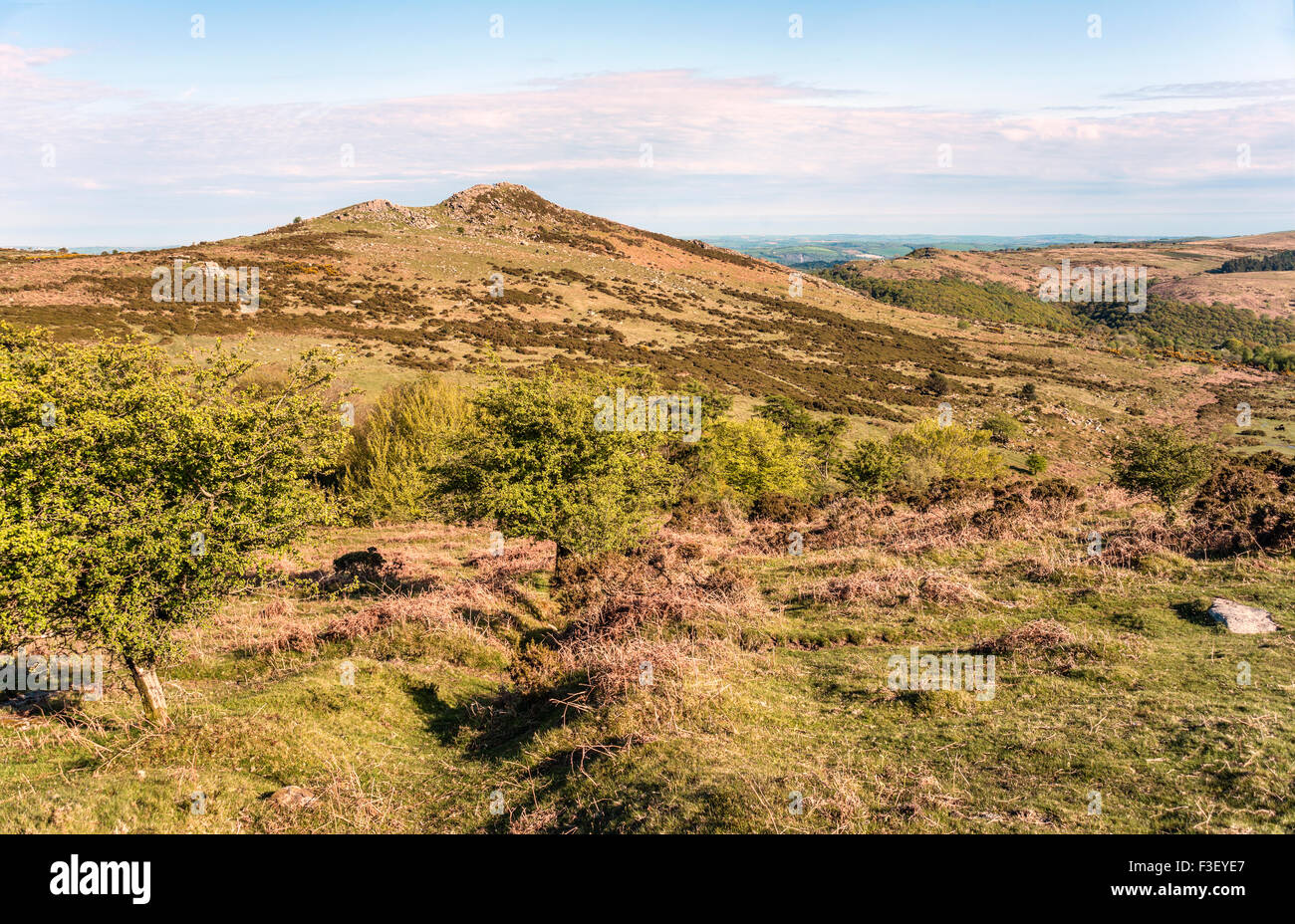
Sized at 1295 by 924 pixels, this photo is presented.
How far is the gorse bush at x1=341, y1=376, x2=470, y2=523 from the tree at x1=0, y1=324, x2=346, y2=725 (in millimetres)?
25989

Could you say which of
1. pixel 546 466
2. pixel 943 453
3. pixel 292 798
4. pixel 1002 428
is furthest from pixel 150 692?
pixel 1002 428

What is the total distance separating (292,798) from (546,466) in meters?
12.9

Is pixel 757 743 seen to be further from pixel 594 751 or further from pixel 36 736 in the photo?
pixel 36 736

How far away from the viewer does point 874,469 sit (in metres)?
47.0

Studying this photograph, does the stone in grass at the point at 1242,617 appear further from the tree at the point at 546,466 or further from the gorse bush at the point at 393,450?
the gorse bush at the point at 393,450

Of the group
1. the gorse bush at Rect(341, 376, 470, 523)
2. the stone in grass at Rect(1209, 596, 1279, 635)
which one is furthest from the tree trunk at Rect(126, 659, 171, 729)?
the gorse bush at Rect(341, 376, 470, 523)

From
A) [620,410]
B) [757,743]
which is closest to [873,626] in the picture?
[757,743]

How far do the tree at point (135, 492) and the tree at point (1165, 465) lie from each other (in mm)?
29708

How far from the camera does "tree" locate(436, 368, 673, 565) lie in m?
21.6

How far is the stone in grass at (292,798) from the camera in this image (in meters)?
9.65

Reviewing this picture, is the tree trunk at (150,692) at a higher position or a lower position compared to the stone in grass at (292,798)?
higher

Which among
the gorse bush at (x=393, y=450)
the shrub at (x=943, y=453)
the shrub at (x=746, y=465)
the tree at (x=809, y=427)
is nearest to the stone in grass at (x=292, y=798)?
the gorse bush at (x=393, y=450)

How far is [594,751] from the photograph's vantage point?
10.3 m
